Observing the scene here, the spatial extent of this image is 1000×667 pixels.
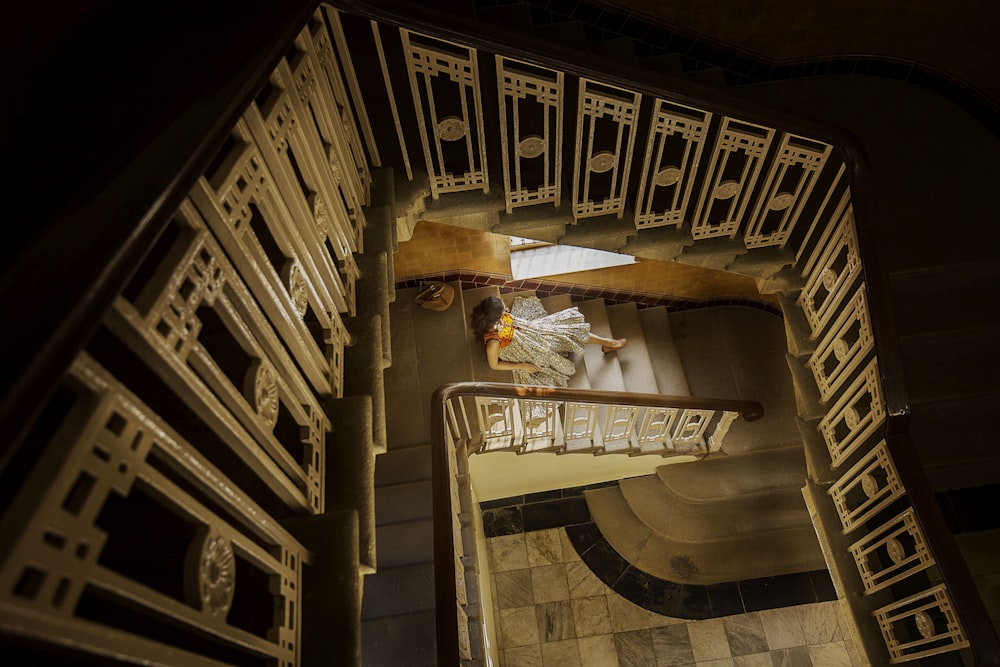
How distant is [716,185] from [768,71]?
1.30 meters

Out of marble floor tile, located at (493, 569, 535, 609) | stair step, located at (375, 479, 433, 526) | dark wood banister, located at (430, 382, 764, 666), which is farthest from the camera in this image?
marble floor tile, located at (493, 569, 535, 609)

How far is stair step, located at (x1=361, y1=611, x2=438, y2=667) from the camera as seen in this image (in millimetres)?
3876

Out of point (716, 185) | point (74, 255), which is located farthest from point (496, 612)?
point (74, 255)

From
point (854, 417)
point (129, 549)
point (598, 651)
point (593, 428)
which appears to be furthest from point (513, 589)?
point (129, 549)

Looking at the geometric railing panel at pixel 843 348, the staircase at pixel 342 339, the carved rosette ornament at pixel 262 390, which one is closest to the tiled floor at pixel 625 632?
the staircase at pixel 342 339

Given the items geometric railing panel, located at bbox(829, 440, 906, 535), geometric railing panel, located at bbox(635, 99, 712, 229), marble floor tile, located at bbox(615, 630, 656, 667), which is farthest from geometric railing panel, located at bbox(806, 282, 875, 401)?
marble floor tile, located at bbox(615, 630, 656, 667)

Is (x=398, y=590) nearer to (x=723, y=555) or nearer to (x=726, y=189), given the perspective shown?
(x=723, y=555)

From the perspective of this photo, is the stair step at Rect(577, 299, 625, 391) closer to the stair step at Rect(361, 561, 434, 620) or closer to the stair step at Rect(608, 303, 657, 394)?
the stair step at Rect(608, 303, 657, 394)

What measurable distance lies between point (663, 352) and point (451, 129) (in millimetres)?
3242

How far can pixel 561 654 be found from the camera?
4.87 m

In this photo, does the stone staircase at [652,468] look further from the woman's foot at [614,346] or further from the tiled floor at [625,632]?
the tiled floor at [625,632]

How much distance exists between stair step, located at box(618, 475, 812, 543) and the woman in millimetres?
1343

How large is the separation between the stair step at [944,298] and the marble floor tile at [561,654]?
10.6 ft

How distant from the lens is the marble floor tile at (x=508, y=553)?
529cm
